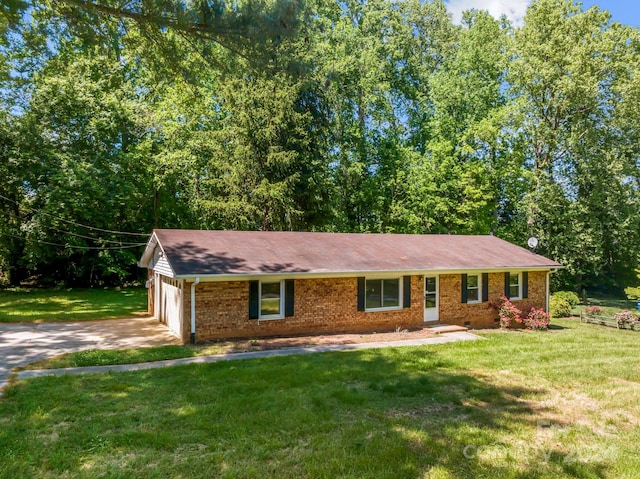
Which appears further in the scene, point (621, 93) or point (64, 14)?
point (621, 93)

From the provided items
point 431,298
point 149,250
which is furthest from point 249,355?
point 149,250

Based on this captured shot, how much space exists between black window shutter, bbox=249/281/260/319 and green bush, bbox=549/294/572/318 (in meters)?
16.0

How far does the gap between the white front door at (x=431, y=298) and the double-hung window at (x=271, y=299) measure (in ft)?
18.3

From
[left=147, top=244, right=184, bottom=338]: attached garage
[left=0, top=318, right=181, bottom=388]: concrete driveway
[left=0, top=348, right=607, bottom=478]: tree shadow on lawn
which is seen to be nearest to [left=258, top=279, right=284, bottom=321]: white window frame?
[left=147, top=244, right=184, bottom=338]: attached garage

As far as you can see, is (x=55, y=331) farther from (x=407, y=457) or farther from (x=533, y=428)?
(x=533, y=428)

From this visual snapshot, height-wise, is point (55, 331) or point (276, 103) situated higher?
point (276, 103)

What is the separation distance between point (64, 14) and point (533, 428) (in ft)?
40.1

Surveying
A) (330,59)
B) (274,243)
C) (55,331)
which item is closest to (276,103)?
(330,59)

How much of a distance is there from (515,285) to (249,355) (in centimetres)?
1231

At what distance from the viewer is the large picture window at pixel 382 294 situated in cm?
1436

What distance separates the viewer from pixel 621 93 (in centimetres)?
2441

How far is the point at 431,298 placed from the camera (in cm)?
1548

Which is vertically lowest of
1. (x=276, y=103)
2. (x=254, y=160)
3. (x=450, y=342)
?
(x=450, y=342)

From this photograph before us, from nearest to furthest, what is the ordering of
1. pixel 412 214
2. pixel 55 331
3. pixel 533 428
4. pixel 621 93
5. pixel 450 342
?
1. pixel 533 428
2. pixel 450 342
3. pixel 55 331
4. pixel 621 93
5. pixel 412 214
